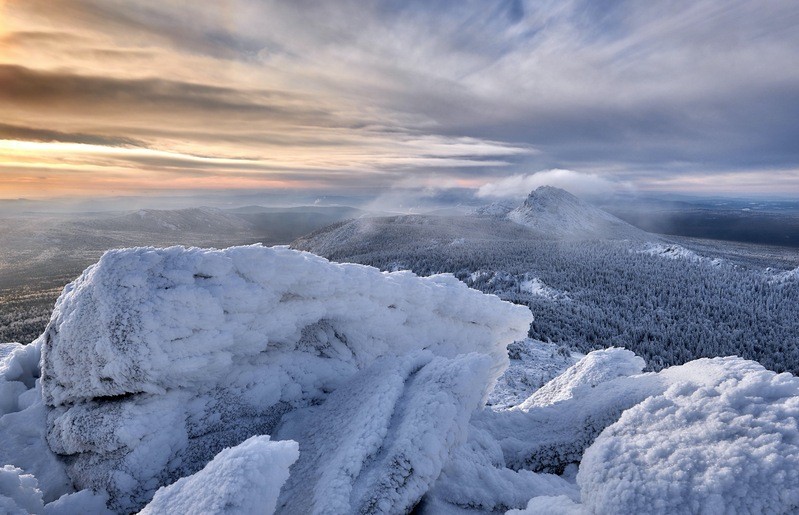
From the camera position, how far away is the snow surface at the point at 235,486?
3680 millimetres

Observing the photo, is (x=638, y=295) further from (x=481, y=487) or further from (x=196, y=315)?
(x=196, y=315)

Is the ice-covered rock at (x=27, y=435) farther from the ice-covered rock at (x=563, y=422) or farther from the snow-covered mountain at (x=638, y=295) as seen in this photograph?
the snow-covered mountain at (x=638, y=295)

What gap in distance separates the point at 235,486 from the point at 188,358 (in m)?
2.70

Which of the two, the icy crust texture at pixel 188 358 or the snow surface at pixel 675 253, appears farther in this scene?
the snow surface at pixel 675 253

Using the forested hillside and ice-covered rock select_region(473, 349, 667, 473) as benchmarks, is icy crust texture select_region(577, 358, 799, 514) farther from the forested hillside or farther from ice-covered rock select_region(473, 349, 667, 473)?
the forested hillside

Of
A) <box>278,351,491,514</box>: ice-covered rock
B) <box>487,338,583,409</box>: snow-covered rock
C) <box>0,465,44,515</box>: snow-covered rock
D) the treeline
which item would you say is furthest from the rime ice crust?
the treeline

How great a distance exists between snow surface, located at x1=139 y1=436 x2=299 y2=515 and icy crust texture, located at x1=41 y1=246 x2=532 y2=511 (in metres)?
1.07

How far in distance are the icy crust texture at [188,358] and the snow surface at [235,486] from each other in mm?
1074

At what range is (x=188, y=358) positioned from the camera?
5758 millimetres

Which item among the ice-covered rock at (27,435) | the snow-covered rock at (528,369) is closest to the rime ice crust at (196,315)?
the ice-covered rock at (27,435)

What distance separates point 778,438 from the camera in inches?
133

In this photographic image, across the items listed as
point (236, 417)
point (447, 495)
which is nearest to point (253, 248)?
point (236, 417)

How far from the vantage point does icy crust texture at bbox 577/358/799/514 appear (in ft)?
10.1

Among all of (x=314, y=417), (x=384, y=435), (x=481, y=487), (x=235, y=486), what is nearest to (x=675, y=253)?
(x=481, y=487)
